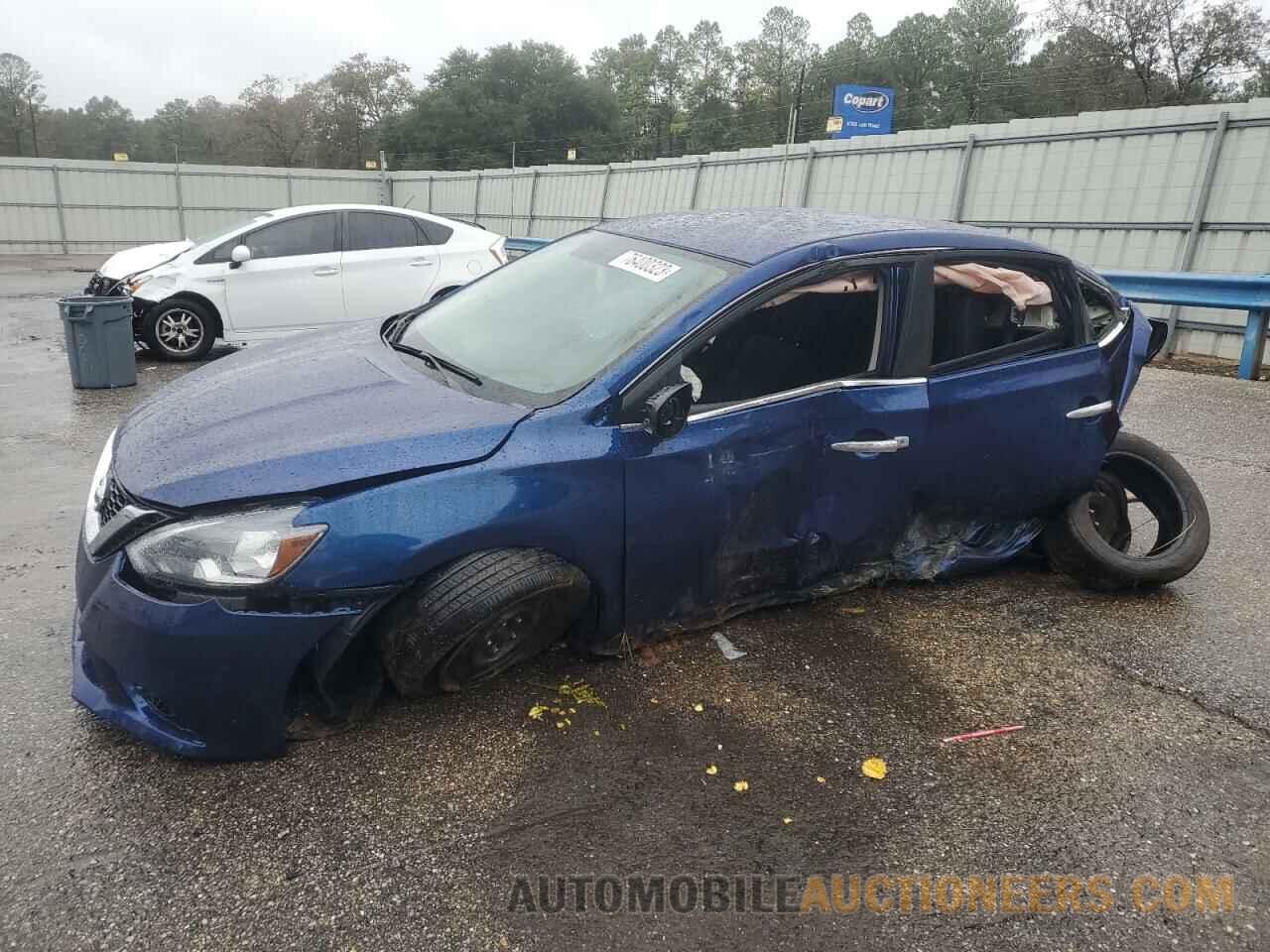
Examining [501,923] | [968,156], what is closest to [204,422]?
[501,923]

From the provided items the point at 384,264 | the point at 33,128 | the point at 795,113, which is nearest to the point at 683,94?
the point at 33,128

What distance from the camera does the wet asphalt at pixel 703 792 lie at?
211 centimetres

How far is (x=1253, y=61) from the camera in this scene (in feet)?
129

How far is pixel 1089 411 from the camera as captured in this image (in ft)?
12.1

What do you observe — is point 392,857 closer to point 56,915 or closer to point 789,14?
point 56,915

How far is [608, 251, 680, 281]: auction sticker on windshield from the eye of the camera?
3229 mm

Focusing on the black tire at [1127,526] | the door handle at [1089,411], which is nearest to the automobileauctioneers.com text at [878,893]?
the black tire at [1127,526]

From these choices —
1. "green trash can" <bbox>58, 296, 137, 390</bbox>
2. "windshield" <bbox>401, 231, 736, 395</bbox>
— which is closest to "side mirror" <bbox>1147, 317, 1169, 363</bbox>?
"windshield" <bbox>401, 231, 736, 395</bbox>

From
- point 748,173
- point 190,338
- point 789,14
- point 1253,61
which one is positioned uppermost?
point 789,14

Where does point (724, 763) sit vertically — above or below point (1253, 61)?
below

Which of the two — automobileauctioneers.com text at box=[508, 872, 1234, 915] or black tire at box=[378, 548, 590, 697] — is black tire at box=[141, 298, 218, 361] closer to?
black tire at box=[378, 548, 590, 697]

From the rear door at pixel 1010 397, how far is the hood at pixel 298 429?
1686 mm

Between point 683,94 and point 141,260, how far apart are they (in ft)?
239

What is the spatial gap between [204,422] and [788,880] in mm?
2169
